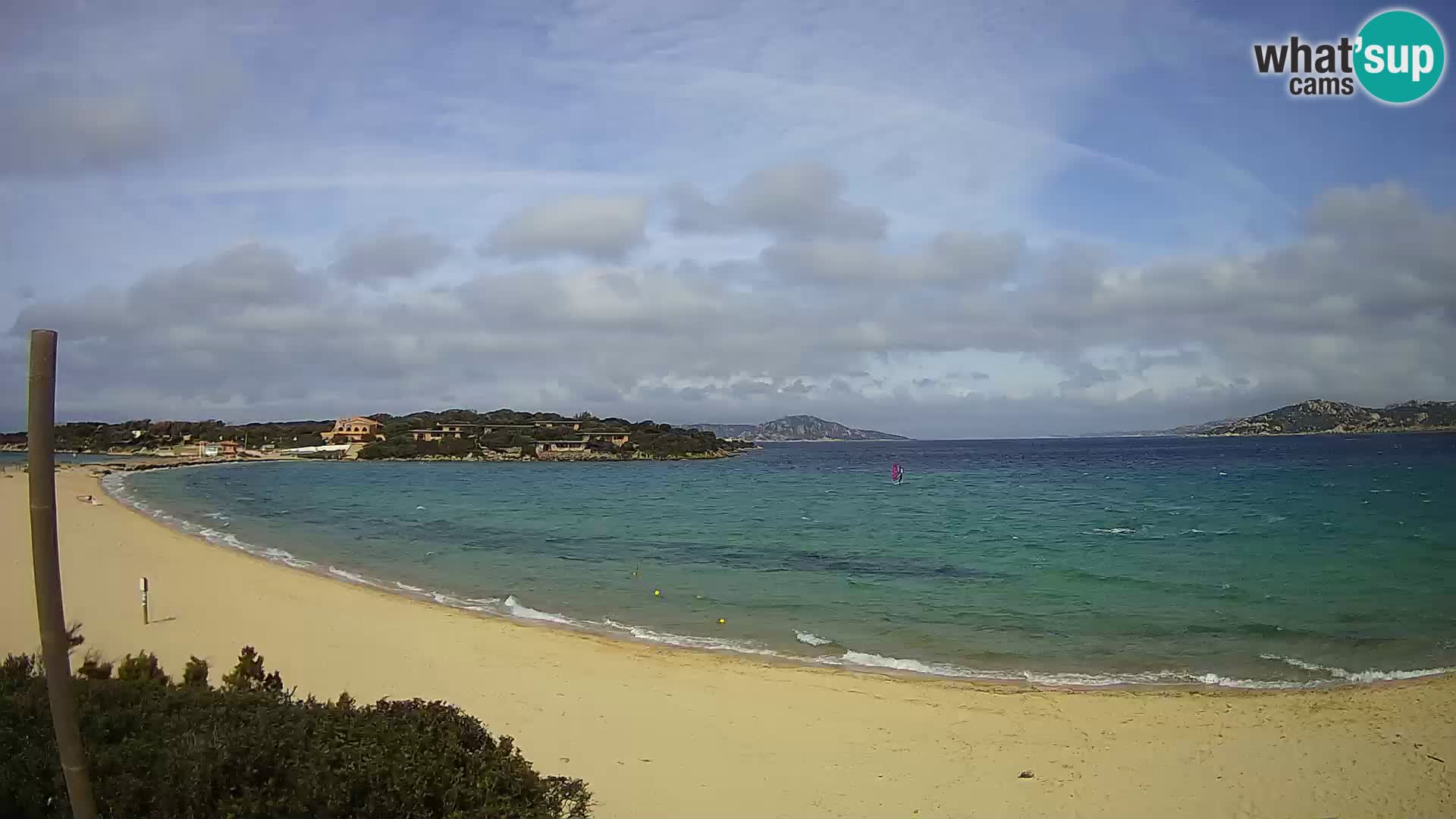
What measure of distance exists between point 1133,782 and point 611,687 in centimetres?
618

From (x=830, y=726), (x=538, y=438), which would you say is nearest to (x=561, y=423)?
(x=538, y=438)

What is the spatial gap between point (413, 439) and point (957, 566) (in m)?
115

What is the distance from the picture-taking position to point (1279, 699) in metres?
10.7

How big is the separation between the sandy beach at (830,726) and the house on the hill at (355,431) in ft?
402

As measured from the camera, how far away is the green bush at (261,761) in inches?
160

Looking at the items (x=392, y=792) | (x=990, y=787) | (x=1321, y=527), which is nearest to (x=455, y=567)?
(x=990, y=787)

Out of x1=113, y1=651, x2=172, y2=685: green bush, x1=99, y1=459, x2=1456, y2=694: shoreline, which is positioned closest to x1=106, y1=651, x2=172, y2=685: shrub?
x1=113, y1=651, x2=172, y2=685: green bush

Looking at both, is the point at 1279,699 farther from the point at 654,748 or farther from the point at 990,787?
the point at 654,748

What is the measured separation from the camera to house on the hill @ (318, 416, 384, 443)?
427ft

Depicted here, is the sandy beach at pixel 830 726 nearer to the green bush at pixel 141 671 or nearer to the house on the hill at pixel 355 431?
the green bush at pixel 141 671

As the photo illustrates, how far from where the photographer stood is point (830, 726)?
9.50 meters

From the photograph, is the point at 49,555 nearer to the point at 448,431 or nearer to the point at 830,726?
the point at 830,726

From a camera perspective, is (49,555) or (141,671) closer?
(49,555)

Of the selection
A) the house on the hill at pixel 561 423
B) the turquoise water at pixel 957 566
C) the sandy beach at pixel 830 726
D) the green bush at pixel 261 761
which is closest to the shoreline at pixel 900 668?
the turquoise water at pixel 957 566
